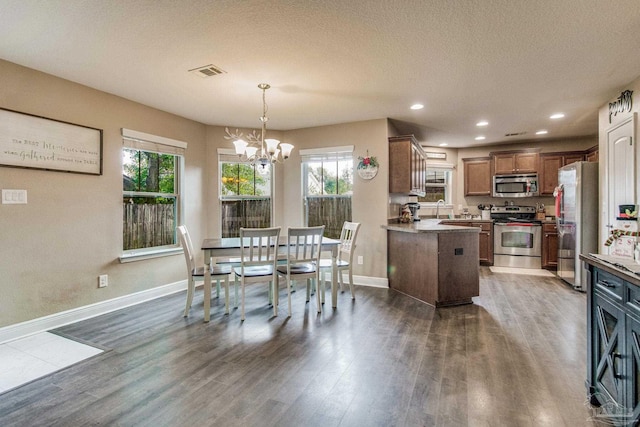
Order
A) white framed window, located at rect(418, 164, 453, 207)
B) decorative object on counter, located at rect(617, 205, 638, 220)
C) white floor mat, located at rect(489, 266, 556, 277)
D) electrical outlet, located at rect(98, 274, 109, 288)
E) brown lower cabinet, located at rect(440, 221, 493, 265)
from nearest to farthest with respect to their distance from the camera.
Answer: decorative object on counter, located at rect(617, 205, 638, 220)
electrical outlet, located at rect(98, 274, 109, 288)
white floor mat, located at rect(489, 266, 556, 277)
brown lower cabinet, located at rect(440, 221, 493, 265)
white framed window, located at rect(418, 164, 453, 207)

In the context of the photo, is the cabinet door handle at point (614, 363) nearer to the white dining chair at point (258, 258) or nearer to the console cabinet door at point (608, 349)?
the console cabinet door at point (608, 349)

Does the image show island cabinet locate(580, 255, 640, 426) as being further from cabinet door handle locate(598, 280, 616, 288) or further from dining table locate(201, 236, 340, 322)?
dining table locate(201, 236, 340, 322)

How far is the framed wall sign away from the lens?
9.22 feet

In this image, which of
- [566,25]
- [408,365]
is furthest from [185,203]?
[566,25]

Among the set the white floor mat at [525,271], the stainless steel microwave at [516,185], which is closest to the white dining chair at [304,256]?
the white floor mat at [525,271]

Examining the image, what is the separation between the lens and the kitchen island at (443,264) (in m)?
3.63

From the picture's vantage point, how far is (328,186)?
513cm

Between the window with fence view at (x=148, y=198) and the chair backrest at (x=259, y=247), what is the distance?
1600mm

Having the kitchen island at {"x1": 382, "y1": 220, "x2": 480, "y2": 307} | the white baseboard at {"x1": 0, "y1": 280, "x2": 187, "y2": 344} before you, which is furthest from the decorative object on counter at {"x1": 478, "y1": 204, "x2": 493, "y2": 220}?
the white baseboard at {"x1": 0, "y1": 280, "x2": 187, "y2": 344}

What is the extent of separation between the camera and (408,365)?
Result: 2305mm

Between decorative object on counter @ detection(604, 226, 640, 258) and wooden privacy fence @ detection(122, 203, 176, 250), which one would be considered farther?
wooden privacy fence @ detection(122, 203, 176, 250)

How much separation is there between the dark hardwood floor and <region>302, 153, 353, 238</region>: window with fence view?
1808mm

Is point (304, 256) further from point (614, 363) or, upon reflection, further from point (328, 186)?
point (614, 363)

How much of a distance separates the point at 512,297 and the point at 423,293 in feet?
4.04
